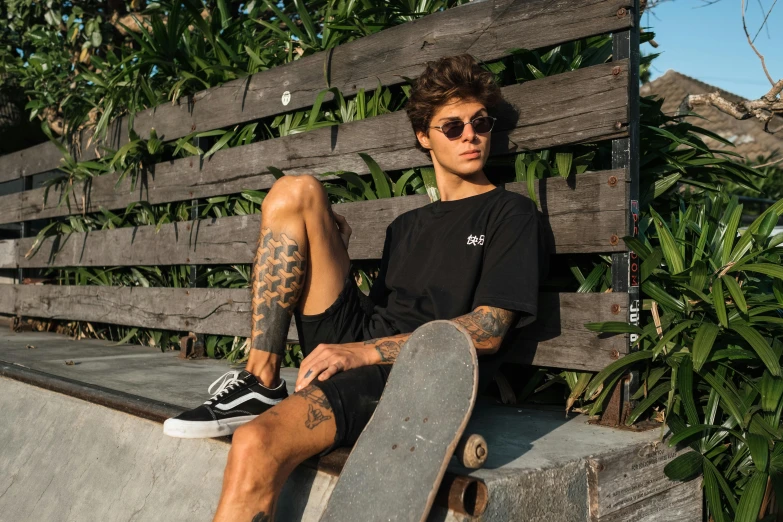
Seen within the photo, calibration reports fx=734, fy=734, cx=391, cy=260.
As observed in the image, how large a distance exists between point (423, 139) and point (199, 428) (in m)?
1.54

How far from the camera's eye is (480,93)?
9.21 feet

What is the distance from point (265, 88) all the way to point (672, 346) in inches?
107

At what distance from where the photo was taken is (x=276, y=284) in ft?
8.68

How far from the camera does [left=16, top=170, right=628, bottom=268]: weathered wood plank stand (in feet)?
8.75

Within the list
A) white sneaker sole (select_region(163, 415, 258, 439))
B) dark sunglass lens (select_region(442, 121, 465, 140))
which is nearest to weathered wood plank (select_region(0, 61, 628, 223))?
dark sunglass lens (select_region(442, 121, 465, 140))

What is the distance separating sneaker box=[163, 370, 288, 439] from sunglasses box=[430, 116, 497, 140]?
3.73 feet

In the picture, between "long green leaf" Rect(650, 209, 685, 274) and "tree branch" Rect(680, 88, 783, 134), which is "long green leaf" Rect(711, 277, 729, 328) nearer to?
"long green leaf" Rect(650, 209, 685, 274)

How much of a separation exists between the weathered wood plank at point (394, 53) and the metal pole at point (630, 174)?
0.24 ft

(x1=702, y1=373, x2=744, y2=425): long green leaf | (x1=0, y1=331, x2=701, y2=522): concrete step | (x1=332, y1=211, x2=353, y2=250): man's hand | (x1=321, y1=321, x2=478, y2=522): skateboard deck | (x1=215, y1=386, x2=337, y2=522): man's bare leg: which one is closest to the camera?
(x1=321, y1=321, x2=478, y2=522): skateboard deck

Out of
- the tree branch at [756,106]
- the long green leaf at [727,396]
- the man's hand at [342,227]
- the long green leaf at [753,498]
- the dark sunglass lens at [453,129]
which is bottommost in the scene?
the long green leaf at [753,498]

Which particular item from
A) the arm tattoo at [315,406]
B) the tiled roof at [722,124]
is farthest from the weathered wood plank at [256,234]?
the tiled roof at [722,124]

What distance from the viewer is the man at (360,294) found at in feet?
6.88

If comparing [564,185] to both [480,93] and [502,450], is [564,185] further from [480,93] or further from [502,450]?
[502,450]

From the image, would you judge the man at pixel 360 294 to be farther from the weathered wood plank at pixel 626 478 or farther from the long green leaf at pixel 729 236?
the long green leaf at pixel 729 236
